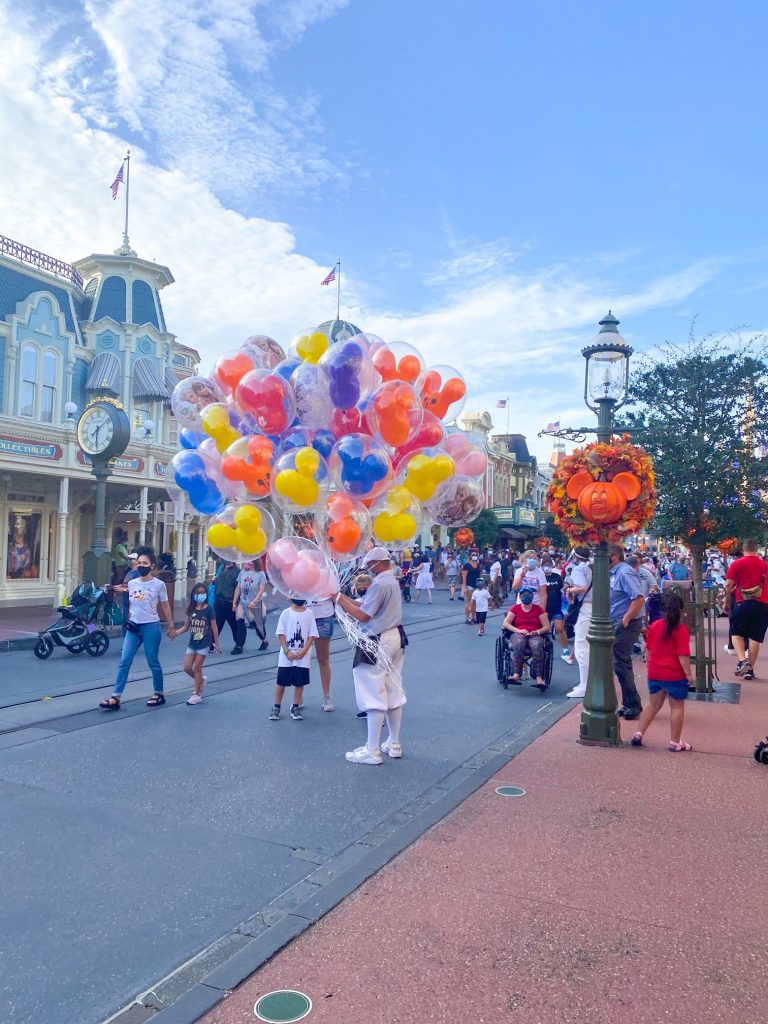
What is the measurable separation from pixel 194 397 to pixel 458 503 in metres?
2.59

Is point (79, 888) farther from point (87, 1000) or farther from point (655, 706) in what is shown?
point (655, 706)

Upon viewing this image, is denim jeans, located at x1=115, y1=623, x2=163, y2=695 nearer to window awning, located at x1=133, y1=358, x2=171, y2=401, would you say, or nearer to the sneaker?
the sneaker

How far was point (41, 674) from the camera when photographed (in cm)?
1076

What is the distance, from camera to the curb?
308 cm

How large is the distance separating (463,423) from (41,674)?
4213 cm

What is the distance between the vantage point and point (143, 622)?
27.5 ft

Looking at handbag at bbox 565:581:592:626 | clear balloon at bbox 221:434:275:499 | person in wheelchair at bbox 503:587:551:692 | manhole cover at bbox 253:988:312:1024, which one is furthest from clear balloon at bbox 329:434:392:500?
person in wheelchair at bbox 503:587:551:692

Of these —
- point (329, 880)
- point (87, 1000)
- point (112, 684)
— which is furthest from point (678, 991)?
point (112, 684)

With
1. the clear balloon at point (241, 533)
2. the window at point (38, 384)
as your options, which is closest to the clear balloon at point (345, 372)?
the clear balloon at point (241, 533)

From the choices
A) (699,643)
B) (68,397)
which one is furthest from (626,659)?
(68,397)

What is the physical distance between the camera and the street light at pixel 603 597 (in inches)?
280

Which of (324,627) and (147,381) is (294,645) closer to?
(324,627)

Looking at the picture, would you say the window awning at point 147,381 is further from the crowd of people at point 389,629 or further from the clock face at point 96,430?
the crowd of people at point 389,629

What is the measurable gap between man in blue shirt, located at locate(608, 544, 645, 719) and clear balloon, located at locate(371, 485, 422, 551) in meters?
2.86
